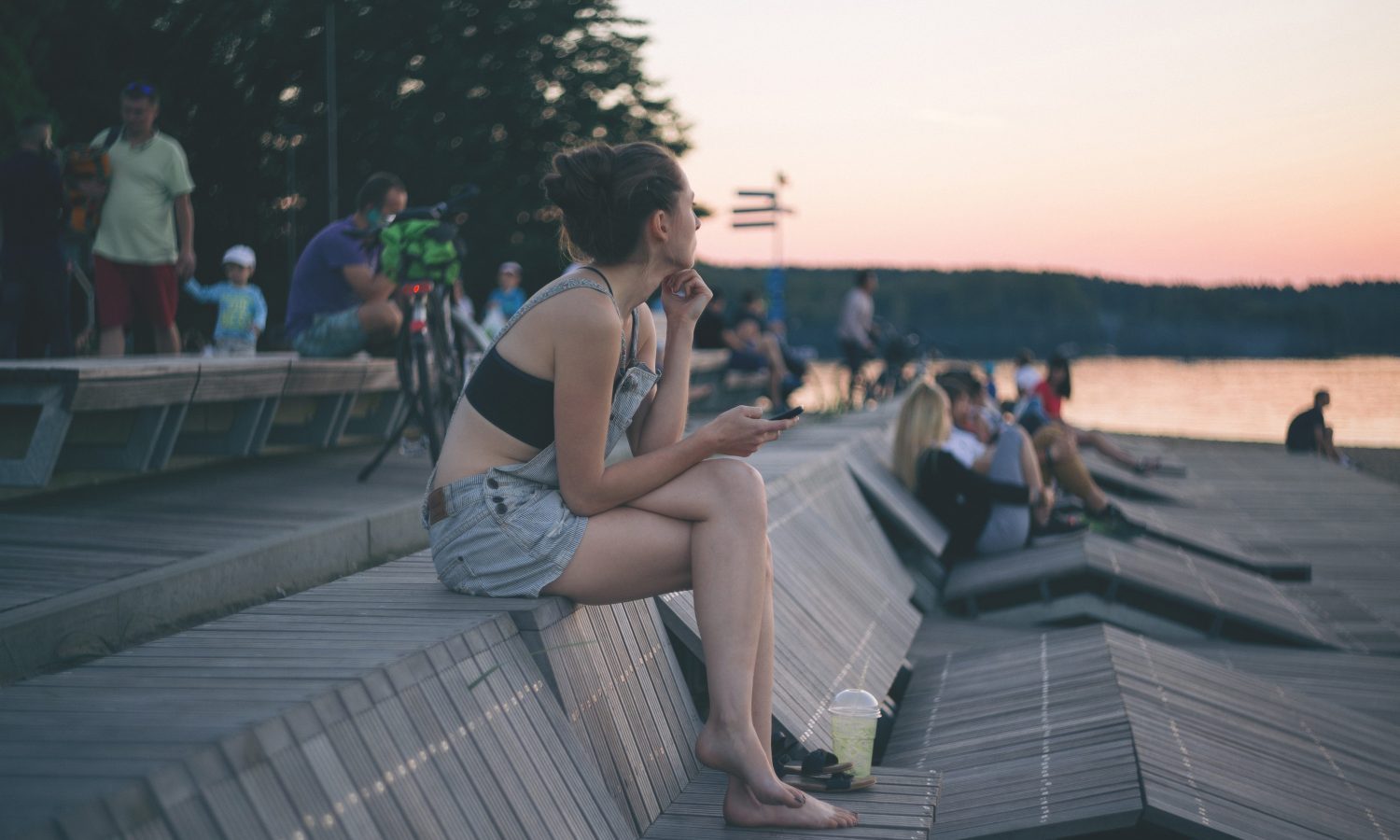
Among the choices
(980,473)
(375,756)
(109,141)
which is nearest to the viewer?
(375,756)

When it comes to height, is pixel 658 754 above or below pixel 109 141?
below

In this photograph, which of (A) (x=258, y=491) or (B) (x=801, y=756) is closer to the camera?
(B) (x=801, y=756)

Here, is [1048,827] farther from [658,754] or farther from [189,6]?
[189,6]

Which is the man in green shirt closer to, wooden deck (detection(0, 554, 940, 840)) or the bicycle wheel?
the bicycle wheel

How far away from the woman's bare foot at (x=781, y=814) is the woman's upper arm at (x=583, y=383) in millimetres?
855

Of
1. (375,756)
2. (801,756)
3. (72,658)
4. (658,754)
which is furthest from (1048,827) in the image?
(72,658)

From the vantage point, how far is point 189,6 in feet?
81.7

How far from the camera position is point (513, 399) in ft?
11.1

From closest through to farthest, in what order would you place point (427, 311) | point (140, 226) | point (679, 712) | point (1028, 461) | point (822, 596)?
point (679, 712) < point (822, 596) < point (427, 311) < point (140, 226) < point (1028, 461)

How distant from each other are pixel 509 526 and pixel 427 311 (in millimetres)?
4146

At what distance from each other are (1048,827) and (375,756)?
2.14 m

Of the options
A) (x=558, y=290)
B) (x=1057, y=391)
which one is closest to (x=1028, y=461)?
(x=558, y=290)

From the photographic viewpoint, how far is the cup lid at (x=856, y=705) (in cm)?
378

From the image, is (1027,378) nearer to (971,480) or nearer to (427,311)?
(971,480)
